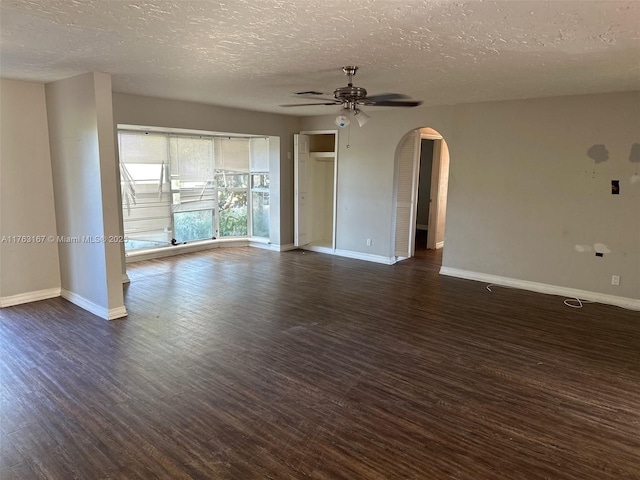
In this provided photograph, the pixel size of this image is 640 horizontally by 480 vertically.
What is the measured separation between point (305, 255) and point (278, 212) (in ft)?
3.22

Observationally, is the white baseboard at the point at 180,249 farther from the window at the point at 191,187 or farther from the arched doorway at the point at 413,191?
the arched doorway at the point at 413,191

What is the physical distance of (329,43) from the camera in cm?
284

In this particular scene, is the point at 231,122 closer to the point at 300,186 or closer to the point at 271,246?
the point at 300,186

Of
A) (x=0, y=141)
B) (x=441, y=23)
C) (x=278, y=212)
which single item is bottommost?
(x=278, y=212)

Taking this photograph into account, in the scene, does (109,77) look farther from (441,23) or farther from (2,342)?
(441,23)

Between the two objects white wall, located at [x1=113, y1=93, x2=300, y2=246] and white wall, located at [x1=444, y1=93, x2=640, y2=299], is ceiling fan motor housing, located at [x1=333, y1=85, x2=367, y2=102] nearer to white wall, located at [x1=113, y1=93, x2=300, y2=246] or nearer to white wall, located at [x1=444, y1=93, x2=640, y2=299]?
white wall, located at [x1=444, y1=93, x2=640, y2=299]

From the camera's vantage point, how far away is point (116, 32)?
2.69m

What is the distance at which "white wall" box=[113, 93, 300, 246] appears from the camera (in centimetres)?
538

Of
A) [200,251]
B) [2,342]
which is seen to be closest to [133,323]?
[2,342]

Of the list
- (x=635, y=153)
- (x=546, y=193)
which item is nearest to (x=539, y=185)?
(x=546, y=193)

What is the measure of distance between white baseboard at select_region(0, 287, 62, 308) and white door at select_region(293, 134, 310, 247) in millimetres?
4012

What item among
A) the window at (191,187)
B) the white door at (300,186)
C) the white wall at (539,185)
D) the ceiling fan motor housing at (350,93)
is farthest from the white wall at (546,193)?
the window at (191,187)

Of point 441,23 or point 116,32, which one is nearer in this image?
point 441,23

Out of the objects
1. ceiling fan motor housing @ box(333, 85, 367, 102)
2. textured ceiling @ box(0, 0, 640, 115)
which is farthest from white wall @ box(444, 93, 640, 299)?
ceiling fan motor housing @ box(333, 85, 367, 102)
